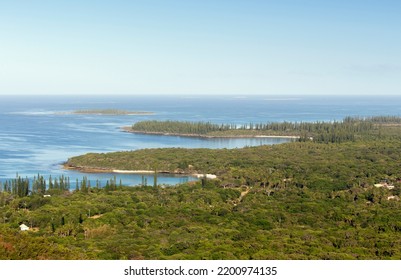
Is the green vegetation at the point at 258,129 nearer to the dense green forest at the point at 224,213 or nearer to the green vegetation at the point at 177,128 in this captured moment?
the green vegetation at the point at 177,128

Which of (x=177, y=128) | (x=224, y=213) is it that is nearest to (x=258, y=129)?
(x=177, y=128)

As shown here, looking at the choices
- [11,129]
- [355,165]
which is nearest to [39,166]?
[355,165]

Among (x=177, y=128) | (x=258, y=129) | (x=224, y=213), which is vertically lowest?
(x=224, y=213)

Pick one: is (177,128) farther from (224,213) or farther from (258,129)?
(224,213)

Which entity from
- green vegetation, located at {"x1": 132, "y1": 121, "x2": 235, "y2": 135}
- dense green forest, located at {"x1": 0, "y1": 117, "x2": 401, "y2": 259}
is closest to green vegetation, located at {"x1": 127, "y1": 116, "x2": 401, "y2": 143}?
green vegetation, located at {"x1": 132, "y1": 121, "x2": 235, "y2": 135}

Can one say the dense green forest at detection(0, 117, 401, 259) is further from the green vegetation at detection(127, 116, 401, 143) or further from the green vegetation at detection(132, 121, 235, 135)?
the green vegetation at detection(132, 121, 235, 135)

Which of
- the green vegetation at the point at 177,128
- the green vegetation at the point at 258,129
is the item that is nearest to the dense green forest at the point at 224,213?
the green vegetation at the point at 258,129
